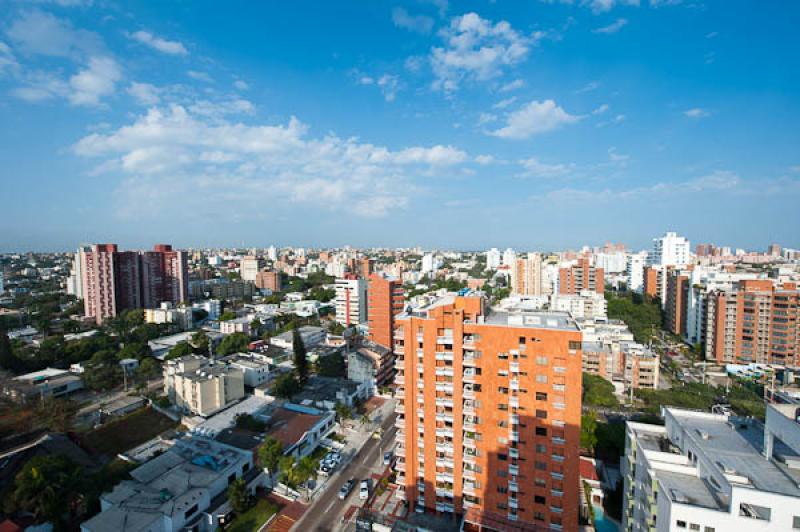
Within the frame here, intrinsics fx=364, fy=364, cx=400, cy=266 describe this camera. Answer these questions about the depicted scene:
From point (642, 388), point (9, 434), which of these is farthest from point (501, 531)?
point (9, 434)

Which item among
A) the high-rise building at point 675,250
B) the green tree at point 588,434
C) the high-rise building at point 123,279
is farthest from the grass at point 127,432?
the high-rise building at point 675,250

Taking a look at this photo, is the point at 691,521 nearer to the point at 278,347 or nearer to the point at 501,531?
the point at 501,531

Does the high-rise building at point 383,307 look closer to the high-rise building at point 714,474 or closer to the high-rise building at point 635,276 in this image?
the high-rise building at point 714,474

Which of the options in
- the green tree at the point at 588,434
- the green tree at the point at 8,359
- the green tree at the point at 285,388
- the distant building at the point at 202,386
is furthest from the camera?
the green tree at the point at 8,359

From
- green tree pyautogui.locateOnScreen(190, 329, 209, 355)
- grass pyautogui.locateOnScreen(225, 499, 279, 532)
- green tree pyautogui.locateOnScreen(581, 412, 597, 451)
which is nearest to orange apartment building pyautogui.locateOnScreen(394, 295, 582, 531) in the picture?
grass pyautogui.locateOnScreen(225, 499, 279, 532)

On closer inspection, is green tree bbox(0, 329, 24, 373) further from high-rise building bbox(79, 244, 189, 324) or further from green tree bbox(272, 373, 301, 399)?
green tree bbox(272, 373, 301, 399)

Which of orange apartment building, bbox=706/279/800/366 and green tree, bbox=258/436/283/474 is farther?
orange apartment building, bbox=706/279/800/366
